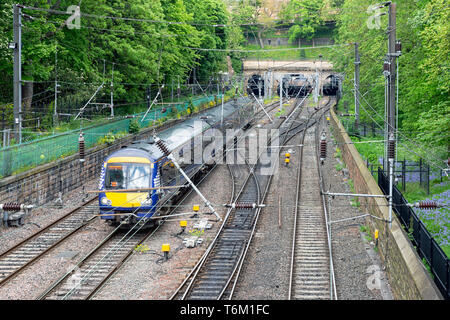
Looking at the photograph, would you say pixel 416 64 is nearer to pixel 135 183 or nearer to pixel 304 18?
pixel 135 183

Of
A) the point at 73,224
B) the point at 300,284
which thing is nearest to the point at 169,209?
the point at 73,224

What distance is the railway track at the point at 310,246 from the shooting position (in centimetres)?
→ 1598

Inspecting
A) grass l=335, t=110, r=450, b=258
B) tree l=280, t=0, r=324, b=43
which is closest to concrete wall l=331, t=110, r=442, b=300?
grass l=335, t=110, r=450, b=258

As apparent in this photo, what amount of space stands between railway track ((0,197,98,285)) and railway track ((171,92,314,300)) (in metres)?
5.31

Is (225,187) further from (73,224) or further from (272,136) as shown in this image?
(272,136)

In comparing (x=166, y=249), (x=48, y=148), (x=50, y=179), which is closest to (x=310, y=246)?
(x=166, y=249)

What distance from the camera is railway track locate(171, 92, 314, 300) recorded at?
1582cm

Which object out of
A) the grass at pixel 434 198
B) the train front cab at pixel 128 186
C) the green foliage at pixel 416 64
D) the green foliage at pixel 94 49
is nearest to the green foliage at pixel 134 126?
the green foliage at pixel 94 49

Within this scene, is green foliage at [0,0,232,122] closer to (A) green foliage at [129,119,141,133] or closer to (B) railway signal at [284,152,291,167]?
(A) green foliage at [129,119,141,133]

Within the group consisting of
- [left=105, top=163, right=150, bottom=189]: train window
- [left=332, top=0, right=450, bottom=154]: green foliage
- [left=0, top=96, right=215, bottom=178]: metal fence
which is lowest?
[left=105, top=163, right=150, bottom=189]: train window

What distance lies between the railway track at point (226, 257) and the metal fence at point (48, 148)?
864 cm

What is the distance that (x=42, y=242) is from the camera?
66.6 ft

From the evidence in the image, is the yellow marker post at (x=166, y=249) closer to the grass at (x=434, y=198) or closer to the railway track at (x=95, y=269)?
the railway track at (x=95, y=269)
